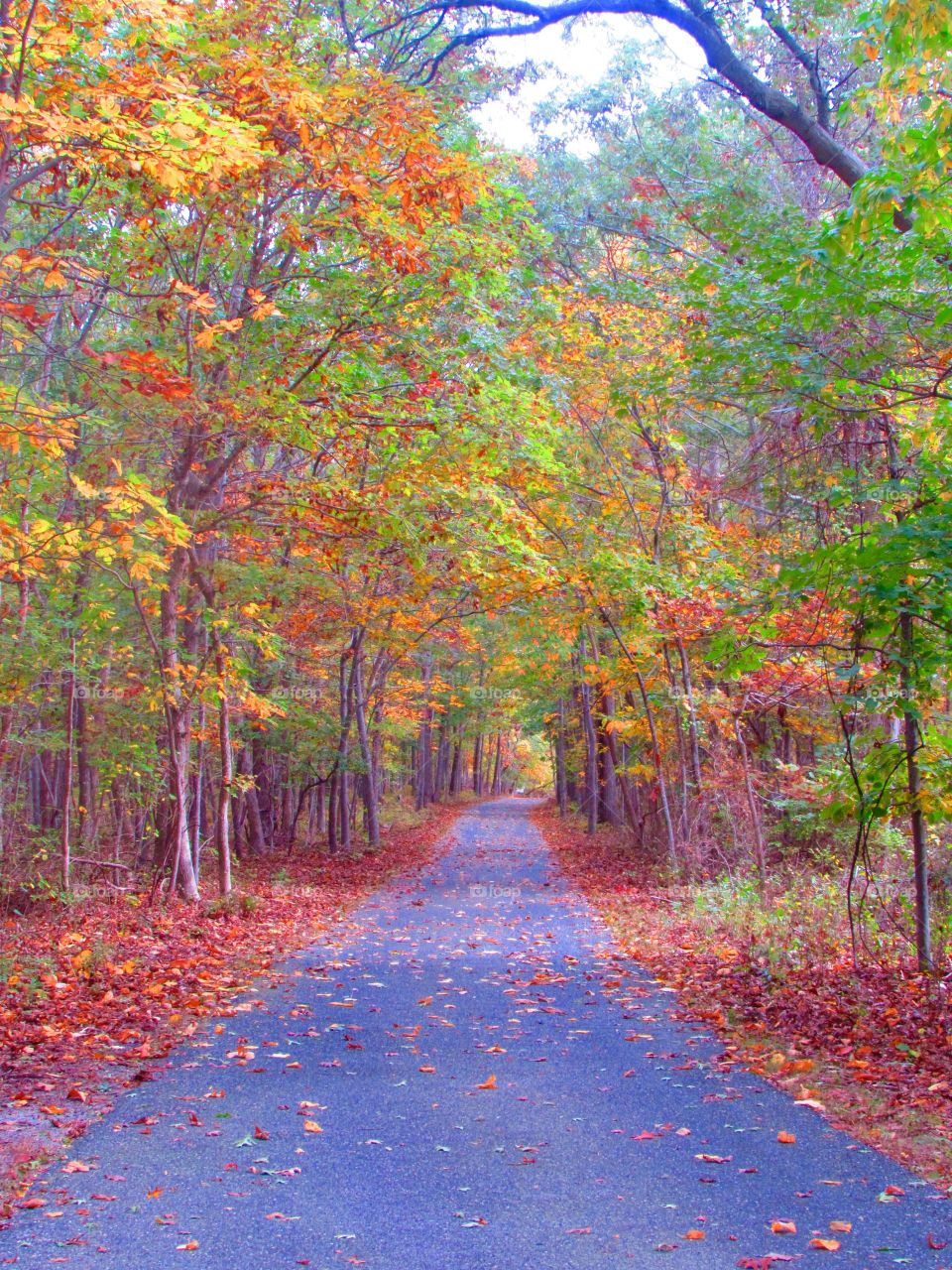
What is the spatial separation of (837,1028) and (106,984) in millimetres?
5766

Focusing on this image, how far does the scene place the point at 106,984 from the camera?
8367mm

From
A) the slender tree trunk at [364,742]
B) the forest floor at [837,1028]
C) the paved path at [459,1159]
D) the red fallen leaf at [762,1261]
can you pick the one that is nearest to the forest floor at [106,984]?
the paved path at [459,1159]

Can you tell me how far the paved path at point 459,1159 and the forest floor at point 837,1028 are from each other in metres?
0.25

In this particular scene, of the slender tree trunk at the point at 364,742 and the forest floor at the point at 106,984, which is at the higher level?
the slender tree trunk at the point at 364,742

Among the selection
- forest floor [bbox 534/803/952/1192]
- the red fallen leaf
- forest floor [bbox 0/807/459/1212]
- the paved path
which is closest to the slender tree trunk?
forest floor [bbox 0/807/459/1212]

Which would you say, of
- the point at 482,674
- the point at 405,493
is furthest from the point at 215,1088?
the point at 482,674

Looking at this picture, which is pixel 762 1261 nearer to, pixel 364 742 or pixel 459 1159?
pixel 459 1159

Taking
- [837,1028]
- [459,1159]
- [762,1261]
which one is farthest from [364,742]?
[762,1261]

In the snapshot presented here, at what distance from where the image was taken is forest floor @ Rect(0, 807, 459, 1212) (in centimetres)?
530

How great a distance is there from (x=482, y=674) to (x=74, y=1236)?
125 ft

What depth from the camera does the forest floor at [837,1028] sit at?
5098mm

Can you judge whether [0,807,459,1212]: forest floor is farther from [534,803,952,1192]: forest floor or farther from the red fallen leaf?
[534,803,952,1192]: forest floor

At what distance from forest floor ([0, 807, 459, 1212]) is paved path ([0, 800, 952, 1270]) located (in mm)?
256

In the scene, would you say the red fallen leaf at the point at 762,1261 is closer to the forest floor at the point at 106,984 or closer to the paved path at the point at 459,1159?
the paved path at the point at 459,1159
